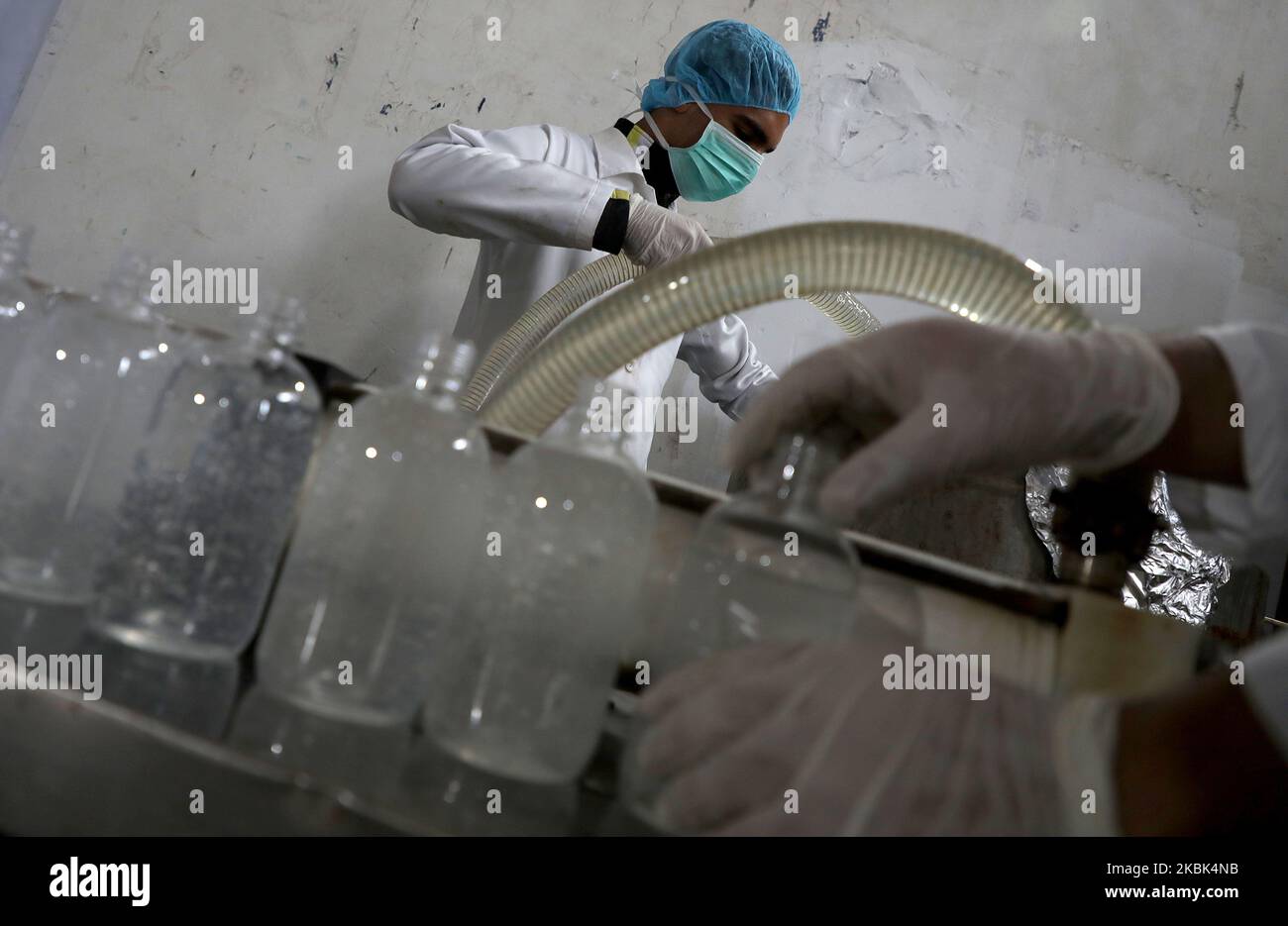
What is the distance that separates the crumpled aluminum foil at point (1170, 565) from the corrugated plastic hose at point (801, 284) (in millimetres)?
1613

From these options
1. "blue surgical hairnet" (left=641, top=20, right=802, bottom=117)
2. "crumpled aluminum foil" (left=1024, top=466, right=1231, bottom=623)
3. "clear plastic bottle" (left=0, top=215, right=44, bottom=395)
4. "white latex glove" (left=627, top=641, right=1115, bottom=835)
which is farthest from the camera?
"crumpled aluminum foil" (left=1024, top=466, right=1231, bottom=623)

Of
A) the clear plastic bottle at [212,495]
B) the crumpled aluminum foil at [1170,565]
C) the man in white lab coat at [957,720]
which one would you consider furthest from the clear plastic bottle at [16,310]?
the crumpled aluminum foil at [1170,565]

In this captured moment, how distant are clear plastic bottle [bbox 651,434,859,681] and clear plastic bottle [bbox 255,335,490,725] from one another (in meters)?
0.20

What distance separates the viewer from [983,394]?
2.56ft

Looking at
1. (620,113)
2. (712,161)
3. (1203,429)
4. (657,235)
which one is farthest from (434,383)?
(620,113)

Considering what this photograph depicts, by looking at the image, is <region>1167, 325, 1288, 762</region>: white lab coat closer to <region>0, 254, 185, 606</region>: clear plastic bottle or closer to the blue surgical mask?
<region>0, 254, 185, 606</region>: clear plastic bottle

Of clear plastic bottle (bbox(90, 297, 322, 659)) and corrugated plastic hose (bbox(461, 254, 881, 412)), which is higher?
corrugated plastic hose (bbox(461, 254, 881, 412))

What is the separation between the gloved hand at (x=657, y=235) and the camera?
183 centimetres

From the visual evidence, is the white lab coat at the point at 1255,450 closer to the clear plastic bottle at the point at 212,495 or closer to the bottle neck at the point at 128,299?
the clear plastic bottle at the point at 212,495

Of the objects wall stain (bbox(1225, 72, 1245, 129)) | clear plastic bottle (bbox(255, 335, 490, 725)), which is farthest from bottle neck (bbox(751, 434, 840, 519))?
wall stain (bbox(1225, 72, 1245, 129))

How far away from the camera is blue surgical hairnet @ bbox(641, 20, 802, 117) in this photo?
214cm

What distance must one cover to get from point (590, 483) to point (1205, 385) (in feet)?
1.89

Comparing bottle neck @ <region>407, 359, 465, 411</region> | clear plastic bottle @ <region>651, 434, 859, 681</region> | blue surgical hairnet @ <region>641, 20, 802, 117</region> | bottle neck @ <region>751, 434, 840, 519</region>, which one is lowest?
clear plastic bottle @ <region>651, 434, 859, 681</region>

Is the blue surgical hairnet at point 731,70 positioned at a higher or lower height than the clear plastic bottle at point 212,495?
higher
